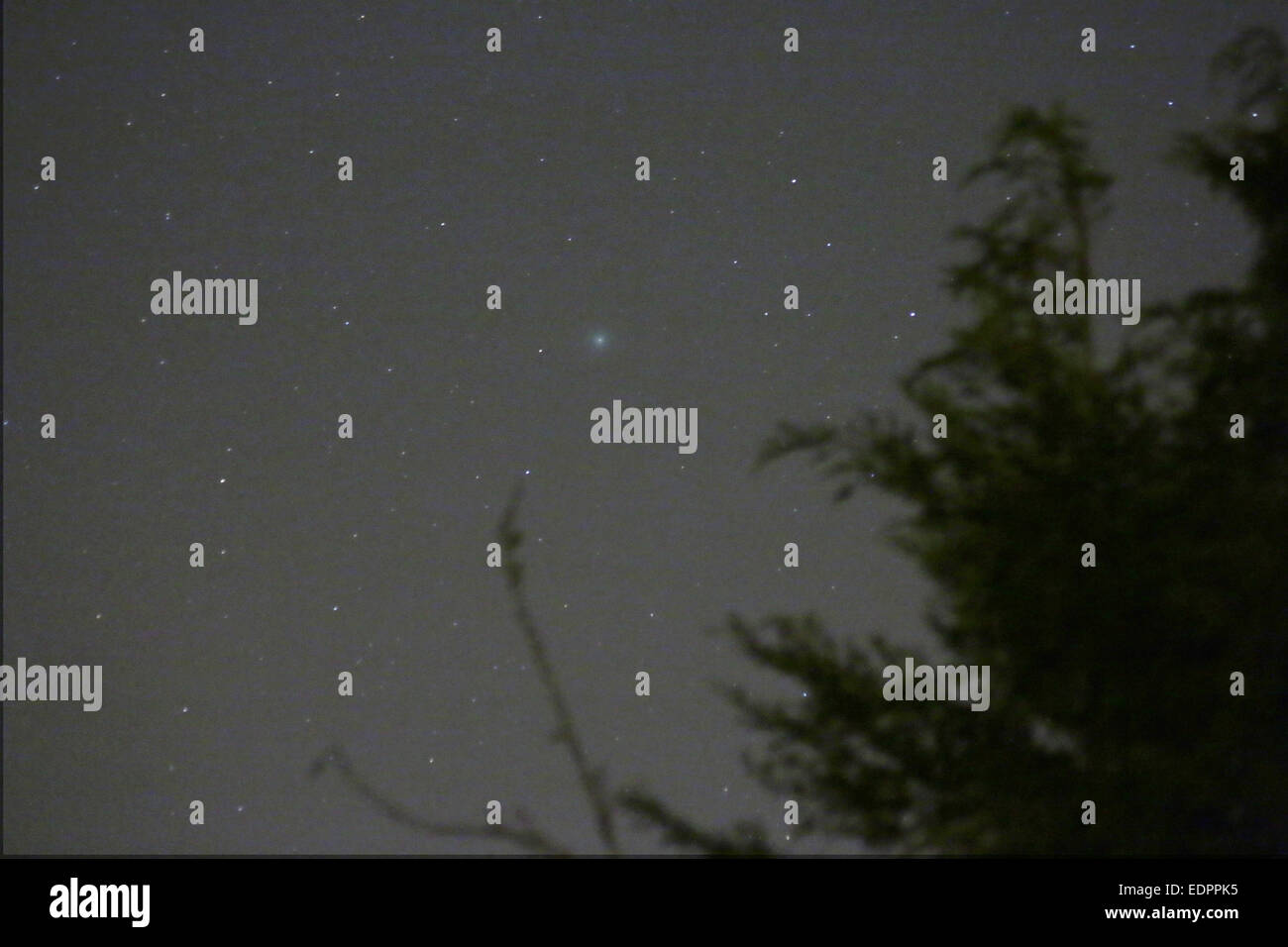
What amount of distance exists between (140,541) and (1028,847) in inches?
62.1

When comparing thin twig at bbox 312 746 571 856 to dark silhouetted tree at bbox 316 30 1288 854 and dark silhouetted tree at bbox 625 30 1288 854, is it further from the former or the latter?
dark silhouetted tree at bbox 625 30 1288 854

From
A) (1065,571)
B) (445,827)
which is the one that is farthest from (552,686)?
(1065,571)

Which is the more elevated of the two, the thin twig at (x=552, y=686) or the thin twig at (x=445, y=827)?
the thin twig at (x=552, y=686)

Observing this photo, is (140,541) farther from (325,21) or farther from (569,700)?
(325,21)

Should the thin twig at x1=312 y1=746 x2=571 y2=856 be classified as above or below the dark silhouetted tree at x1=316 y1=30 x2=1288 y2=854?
below

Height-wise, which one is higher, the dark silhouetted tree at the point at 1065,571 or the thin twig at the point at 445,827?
the dark silhouetted tree at the point at 1065,571

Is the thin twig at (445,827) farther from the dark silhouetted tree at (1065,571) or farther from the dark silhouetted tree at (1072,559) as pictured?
the dark silhouetted tree at (1072,559)

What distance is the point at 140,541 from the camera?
178cm

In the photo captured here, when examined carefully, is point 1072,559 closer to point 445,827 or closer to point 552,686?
point 552,686

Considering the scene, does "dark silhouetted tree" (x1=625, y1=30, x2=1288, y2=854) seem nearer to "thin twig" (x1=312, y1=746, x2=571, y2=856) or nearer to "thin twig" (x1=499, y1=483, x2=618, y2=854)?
"thin twig" (x1=499, y1=483, x2=618, y2=854)

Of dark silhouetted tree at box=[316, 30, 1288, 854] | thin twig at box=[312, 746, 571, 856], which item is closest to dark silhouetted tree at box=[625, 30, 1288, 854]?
dark silhouetted tree at box=[316, 30, 1288, 854]

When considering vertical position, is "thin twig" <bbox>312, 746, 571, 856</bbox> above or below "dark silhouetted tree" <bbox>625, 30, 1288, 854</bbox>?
below

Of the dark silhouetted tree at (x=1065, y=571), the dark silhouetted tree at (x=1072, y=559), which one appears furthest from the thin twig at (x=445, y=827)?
the dark silhouetted tree at (x=1072, y=559)
